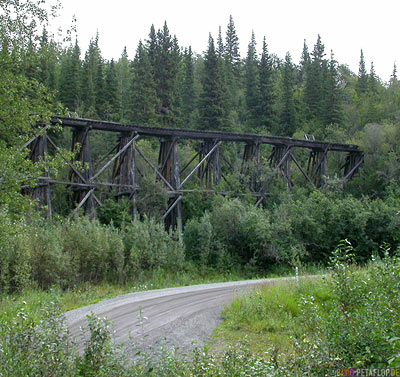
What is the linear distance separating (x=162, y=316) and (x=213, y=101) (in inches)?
1476

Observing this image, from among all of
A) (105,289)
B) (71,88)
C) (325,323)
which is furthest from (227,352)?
(71,88)

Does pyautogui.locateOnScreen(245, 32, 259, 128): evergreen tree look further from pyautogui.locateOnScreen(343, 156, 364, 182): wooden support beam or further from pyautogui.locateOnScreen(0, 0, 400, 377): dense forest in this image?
pyautogui.locateOnScreen(343, 156, 364, 182): wooden support beam

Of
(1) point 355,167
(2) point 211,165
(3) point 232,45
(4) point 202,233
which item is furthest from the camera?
(3) point 232,45

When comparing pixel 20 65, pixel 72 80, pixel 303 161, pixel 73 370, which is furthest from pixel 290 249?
pixel 72 80

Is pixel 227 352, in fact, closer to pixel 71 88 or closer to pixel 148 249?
pixel 148 249

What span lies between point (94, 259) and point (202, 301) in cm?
539

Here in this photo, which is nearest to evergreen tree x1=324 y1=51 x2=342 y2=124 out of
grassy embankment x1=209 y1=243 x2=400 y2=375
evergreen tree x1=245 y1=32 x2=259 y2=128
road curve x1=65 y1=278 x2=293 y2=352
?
evergreen tree x1=245 y1=32 x2=259 y2=128

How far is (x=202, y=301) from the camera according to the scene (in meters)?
12.1

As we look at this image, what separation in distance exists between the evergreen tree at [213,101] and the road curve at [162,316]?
106 ft

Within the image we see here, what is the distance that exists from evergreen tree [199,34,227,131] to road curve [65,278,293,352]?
32.4 m

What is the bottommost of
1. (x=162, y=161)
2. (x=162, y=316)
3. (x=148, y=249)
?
(x=162, y=316)

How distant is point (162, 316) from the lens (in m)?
10.2

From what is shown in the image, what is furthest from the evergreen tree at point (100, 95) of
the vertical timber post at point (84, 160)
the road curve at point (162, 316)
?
the road curve at point (162, 316)

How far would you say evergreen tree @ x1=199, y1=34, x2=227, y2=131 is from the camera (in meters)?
45.1
